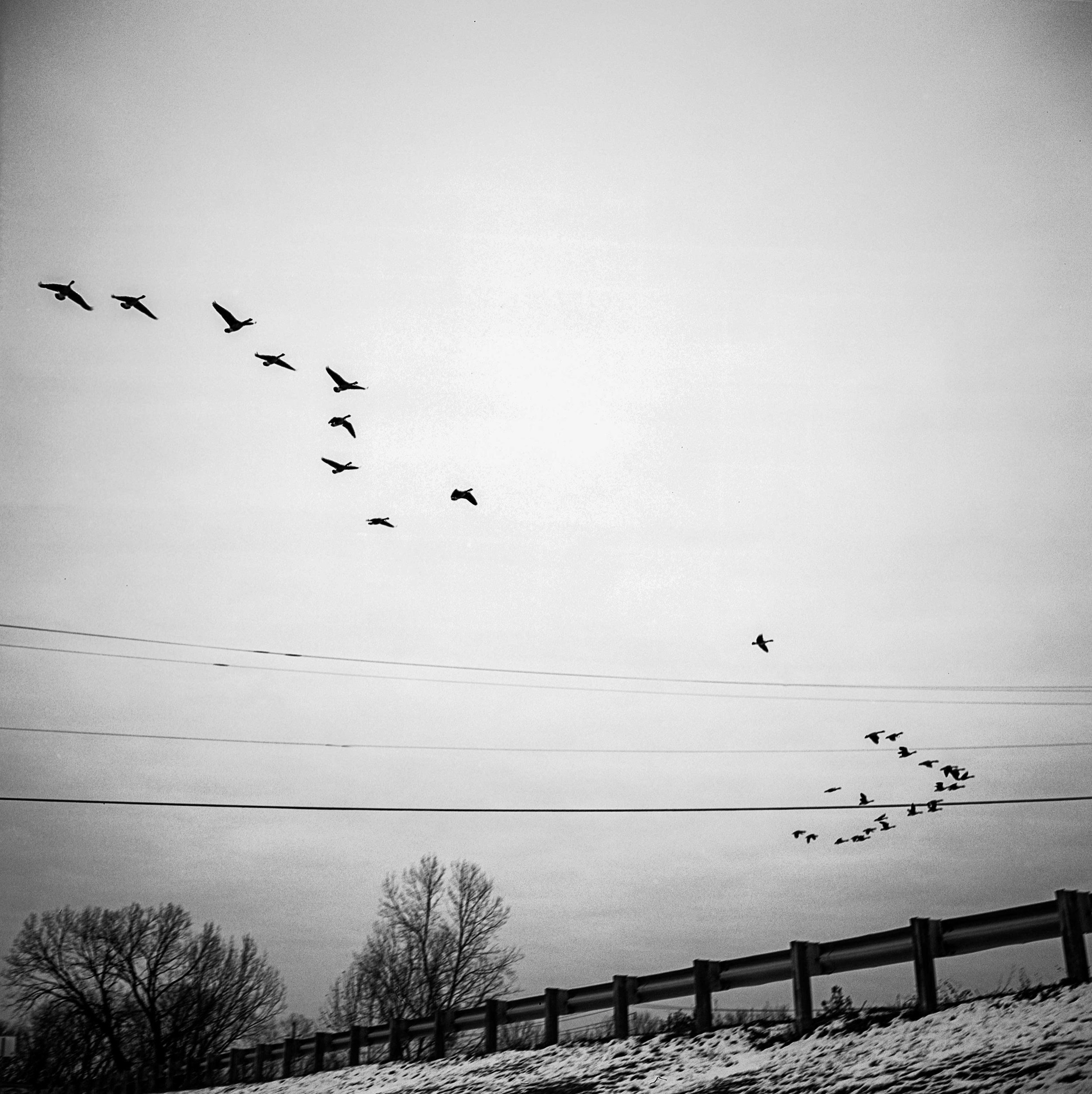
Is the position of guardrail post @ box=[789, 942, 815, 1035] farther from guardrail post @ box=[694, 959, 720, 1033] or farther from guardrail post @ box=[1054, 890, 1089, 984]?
guardrail post @ box=[1054, 890, 1089, 984]

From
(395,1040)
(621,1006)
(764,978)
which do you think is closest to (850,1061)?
(764,978)

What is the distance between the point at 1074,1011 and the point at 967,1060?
3.15 feet

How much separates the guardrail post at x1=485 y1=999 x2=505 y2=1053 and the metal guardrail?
0.01 m

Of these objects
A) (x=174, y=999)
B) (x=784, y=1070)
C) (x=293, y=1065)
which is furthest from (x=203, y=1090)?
(x=174, y=999)

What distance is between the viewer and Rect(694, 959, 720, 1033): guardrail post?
1209cm

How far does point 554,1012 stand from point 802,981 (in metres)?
4.34

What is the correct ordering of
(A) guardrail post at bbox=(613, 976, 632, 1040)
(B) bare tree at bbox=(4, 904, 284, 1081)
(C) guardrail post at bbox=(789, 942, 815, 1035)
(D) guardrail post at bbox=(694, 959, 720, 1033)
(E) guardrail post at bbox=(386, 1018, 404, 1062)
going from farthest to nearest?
1. (B) bare tree at bbox=(4, 904, 284, 1081)
2. (E) guardrail post at bbox=(386, 1018, 404, 1062)
3. (A) guardrail post at bbox=(613, 976, 632, 1040)
4. (D) guardrail post at bbox=(694, 959, 720, 1033)
5. (C) guardrail post at bbox=(789, 942, 815, 1035)

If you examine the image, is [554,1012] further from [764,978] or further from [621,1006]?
[764,978]

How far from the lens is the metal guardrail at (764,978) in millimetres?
9195

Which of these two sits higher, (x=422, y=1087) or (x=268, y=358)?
(x=268, y=358)

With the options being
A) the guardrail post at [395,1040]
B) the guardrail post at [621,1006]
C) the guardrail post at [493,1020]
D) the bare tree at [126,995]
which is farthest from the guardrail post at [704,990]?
the bare tree at [126,995]

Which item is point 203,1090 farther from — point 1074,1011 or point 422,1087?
point 1074,1011

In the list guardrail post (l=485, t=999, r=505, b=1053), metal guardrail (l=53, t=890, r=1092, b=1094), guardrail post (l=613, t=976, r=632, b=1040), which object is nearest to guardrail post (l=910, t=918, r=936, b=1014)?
metal guardrail (l=53, t=890, r=1092, b=1094)

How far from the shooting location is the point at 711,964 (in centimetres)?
1227
